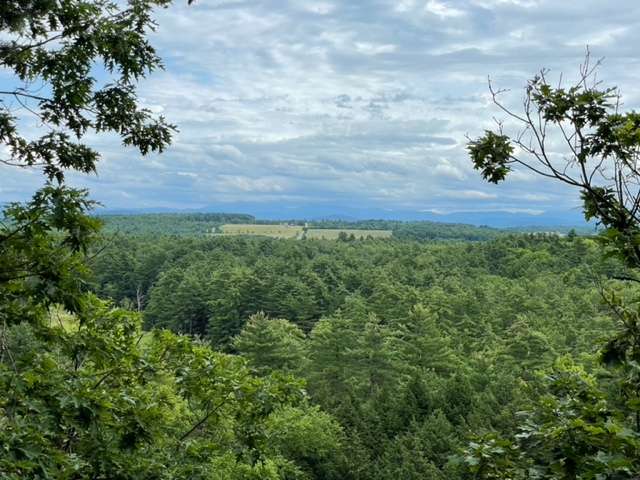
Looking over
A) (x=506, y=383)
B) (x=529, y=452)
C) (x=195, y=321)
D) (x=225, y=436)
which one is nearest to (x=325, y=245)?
(x=195, y=321)

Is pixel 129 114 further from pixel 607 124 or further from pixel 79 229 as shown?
pixel 607 124

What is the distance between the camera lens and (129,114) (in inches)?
224

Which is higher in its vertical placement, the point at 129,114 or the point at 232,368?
the point at 129,114

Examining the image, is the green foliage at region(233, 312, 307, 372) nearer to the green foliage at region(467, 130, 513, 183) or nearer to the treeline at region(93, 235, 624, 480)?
the treeline at region(93, 235, 624, 480)

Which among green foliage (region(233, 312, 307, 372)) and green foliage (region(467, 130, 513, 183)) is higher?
green foliage (region(467, 130, 513, 183))

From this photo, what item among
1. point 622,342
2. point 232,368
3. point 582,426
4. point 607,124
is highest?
point 607,124

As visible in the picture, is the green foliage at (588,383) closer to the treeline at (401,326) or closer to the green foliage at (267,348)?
the treeline at (401,326)

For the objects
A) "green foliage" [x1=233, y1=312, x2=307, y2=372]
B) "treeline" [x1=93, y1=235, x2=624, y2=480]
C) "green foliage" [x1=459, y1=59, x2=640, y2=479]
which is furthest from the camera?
"green foliage" [x1=233, y1=312, x2=307, y2=372]

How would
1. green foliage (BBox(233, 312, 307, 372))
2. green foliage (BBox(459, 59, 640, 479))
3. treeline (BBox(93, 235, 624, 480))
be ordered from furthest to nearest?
green foliage (BBox(233, 312, 307, 372)) → treeline (BBox(93, 235, 624, 480)) → green foliage (BBox(459, 59, 640, 479))

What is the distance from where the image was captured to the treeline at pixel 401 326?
2494 cm

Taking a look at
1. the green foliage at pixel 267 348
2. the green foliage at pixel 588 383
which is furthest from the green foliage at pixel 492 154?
the green foliage at pixel 267 348

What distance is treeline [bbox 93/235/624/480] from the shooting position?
24.9m

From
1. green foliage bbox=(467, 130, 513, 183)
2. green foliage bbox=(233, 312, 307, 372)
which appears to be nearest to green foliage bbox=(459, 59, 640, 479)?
green foliage bbox=(467, 130, 513, 183)

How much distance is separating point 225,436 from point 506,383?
20.2 meters
